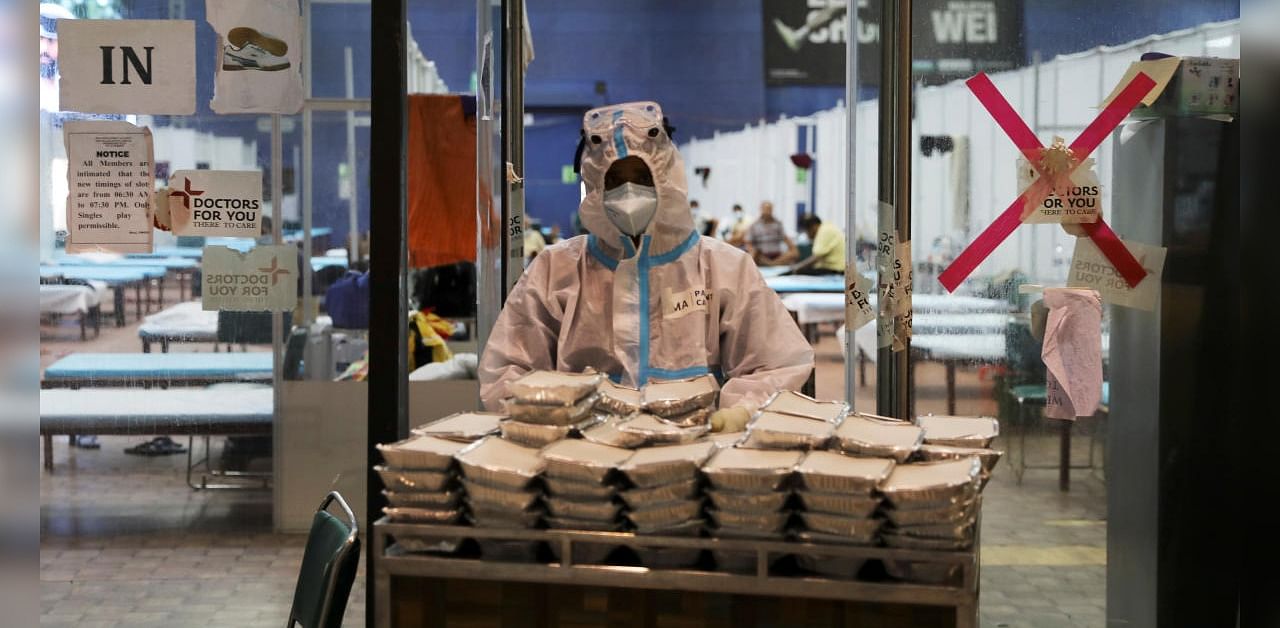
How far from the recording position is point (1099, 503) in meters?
4.00

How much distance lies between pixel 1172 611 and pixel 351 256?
304 cm

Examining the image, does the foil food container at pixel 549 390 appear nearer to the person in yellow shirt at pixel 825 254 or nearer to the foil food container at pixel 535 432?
the foil food container at pixel 535 432

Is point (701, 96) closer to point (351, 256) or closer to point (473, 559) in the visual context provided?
point (351, 256)

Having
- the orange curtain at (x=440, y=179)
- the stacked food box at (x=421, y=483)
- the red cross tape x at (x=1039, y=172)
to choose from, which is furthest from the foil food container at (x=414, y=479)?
the orange curtain at (x=440, y=179)

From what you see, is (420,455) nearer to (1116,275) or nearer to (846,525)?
(846,525)

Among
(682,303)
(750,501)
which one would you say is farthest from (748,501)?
(682,303)

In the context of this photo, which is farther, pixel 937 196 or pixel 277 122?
pixel 277 122

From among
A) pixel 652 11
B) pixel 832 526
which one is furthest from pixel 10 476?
pixel 652 11

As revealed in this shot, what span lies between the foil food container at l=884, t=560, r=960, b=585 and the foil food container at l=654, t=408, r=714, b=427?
451 mm

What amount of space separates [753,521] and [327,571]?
0.70m

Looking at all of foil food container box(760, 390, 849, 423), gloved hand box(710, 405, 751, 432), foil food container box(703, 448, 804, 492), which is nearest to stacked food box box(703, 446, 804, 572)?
foil food container box(703, 448, 804, 492)

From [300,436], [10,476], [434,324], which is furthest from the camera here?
[434,324]

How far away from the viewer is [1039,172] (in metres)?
3.87

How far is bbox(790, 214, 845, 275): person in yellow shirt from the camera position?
10.6 m
